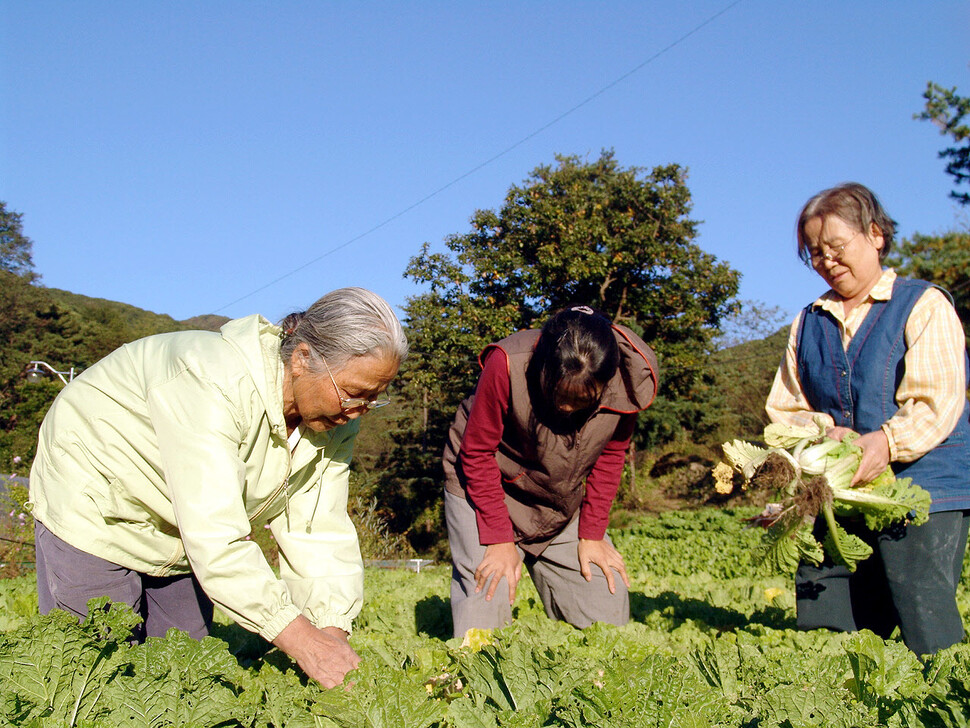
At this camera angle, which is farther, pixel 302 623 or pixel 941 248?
pixel 941 248

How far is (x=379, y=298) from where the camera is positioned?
2.51 metres

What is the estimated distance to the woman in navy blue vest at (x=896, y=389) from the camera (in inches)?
112

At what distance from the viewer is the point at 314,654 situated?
2266 mm

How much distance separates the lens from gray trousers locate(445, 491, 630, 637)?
3379mm

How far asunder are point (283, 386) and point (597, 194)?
762 inches

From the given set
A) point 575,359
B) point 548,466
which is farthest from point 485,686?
point 548,466

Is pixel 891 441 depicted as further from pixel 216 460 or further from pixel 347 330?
pixel 216 460

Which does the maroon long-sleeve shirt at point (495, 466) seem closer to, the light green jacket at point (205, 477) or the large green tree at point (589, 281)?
the light green jacket at point (205, 477)

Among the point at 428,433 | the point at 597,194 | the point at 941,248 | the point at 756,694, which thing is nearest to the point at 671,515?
the point at 941,248

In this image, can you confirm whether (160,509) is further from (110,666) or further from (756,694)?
(756,694)

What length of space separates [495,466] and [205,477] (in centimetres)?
147

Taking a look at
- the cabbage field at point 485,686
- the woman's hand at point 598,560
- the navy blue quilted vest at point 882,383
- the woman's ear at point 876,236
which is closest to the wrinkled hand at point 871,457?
the navy blue quilted vest at point 882,383

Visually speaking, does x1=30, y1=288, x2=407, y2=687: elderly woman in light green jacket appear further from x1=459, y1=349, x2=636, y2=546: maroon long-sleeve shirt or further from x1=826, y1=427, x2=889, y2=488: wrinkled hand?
x1=826, y1=427, x2=889, y2=488: wrinkled hand

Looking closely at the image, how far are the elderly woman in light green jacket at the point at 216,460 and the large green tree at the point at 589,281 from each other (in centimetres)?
1674
